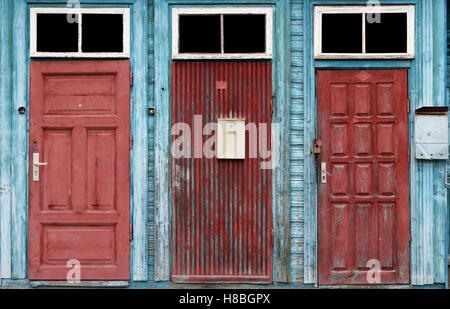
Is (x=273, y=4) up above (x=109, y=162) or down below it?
above

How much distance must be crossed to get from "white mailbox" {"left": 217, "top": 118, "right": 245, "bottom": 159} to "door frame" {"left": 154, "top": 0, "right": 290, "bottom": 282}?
42 centimetres

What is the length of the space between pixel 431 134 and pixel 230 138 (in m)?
2.28

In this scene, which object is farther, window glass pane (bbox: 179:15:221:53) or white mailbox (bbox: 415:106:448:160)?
window glass pane (bbox: 179:15:221:53)

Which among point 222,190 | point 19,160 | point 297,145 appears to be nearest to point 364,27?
point 297,145

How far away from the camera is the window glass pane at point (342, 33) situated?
193 inches

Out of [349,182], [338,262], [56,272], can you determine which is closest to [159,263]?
[56,272]

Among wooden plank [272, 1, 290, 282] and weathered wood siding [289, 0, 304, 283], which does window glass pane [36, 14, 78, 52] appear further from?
weathered wood siding [289, 0, 304, 283]

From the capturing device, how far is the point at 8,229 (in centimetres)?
486

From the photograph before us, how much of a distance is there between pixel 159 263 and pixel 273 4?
325 centimetres

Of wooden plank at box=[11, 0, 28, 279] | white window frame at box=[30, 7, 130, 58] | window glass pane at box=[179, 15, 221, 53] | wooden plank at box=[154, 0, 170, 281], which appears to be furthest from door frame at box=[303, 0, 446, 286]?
wooden plank at box=[11, 0, 28, 279]

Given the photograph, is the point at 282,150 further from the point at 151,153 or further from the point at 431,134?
the point at 431,134

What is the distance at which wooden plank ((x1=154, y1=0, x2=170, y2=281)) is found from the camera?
4.88m

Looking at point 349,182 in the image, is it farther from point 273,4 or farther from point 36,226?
point 36,226

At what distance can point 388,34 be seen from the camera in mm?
4910
